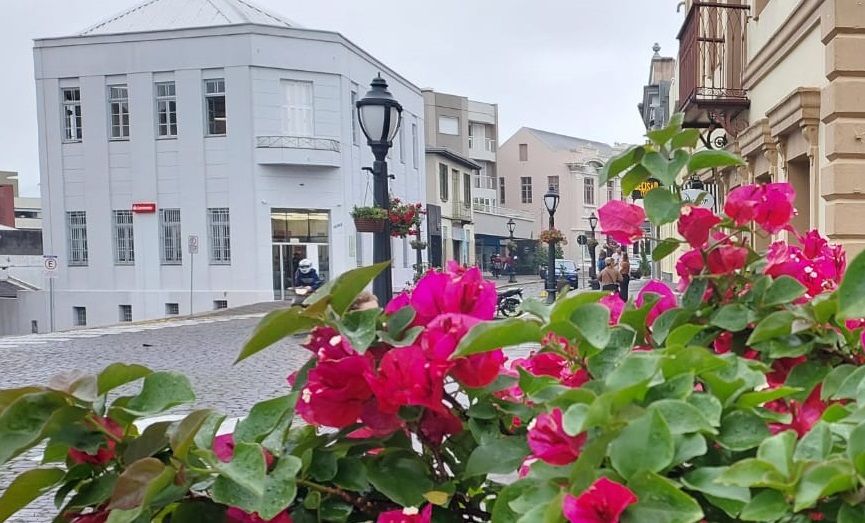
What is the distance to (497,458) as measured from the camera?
0.87m

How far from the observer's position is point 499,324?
0.78 m

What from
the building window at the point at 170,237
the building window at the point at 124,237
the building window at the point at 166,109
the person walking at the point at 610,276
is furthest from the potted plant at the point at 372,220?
the building window at the point at 124,237

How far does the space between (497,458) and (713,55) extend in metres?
11.9

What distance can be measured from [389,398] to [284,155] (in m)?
25.9

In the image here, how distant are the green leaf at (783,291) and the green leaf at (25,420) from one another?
89 centimetres

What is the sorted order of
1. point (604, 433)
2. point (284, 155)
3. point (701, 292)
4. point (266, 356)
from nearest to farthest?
point (604, 433)
point (701, 292)
point (266, 356)
point (284, 155)

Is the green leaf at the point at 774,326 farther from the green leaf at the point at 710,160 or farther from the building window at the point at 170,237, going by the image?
the building window at the point at 170,237

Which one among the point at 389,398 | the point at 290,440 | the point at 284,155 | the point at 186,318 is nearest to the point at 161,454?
the point at 290,440

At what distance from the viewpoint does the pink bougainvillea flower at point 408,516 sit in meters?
0.85

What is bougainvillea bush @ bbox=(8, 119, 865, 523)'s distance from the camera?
69 centimetres

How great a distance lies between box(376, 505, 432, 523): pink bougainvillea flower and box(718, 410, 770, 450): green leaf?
1.05 feet

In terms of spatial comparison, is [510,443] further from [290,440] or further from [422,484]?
[290,440]

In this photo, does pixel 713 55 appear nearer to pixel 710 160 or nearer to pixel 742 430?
pixel 710 160

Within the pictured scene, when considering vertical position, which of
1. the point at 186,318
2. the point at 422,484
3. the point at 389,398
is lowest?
the point at 186,318
